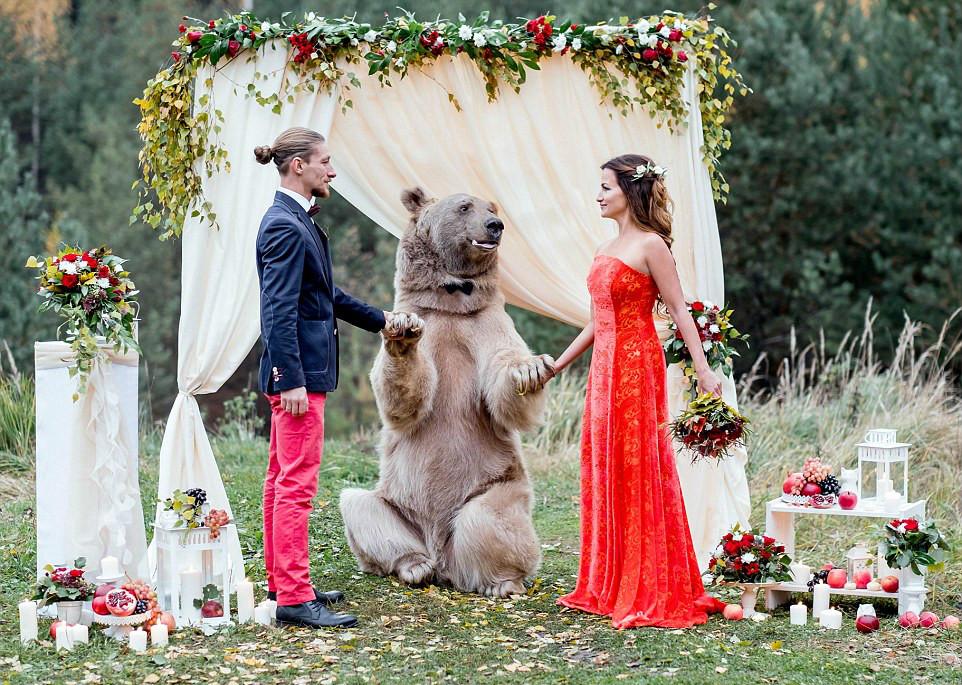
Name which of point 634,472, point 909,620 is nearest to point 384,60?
point 634,472

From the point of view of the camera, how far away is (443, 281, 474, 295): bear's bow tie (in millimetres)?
4703

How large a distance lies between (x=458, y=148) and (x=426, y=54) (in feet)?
1.48

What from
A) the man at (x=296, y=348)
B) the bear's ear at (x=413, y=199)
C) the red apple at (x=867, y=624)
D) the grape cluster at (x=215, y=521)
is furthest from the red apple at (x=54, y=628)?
the red apple at (x=867, y=624)

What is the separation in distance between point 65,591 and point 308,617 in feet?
2.71

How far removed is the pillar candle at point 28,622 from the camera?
3.90 metres

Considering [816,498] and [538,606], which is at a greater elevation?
[816,498]

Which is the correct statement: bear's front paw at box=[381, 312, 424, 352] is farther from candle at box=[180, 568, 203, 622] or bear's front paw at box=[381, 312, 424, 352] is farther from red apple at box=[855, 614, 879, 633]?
red apple at box=[855, 614, 879, 633]

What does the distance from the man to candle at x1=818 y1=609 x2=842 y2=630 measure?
1.66 m

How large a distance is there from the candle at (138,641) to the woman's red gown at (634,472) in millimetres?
1599

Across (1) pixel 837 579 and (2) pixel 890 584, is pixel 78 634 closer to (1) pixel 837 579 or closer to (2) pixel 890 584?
(1) pixel 837 579

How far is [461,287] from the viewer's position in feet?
15.4

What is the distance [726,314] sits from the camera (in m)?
4.56

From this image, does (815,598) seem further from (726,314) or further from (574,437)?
(574,437)

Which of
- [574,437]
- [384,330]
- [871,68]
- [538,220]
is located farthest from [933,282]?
[384,330]
